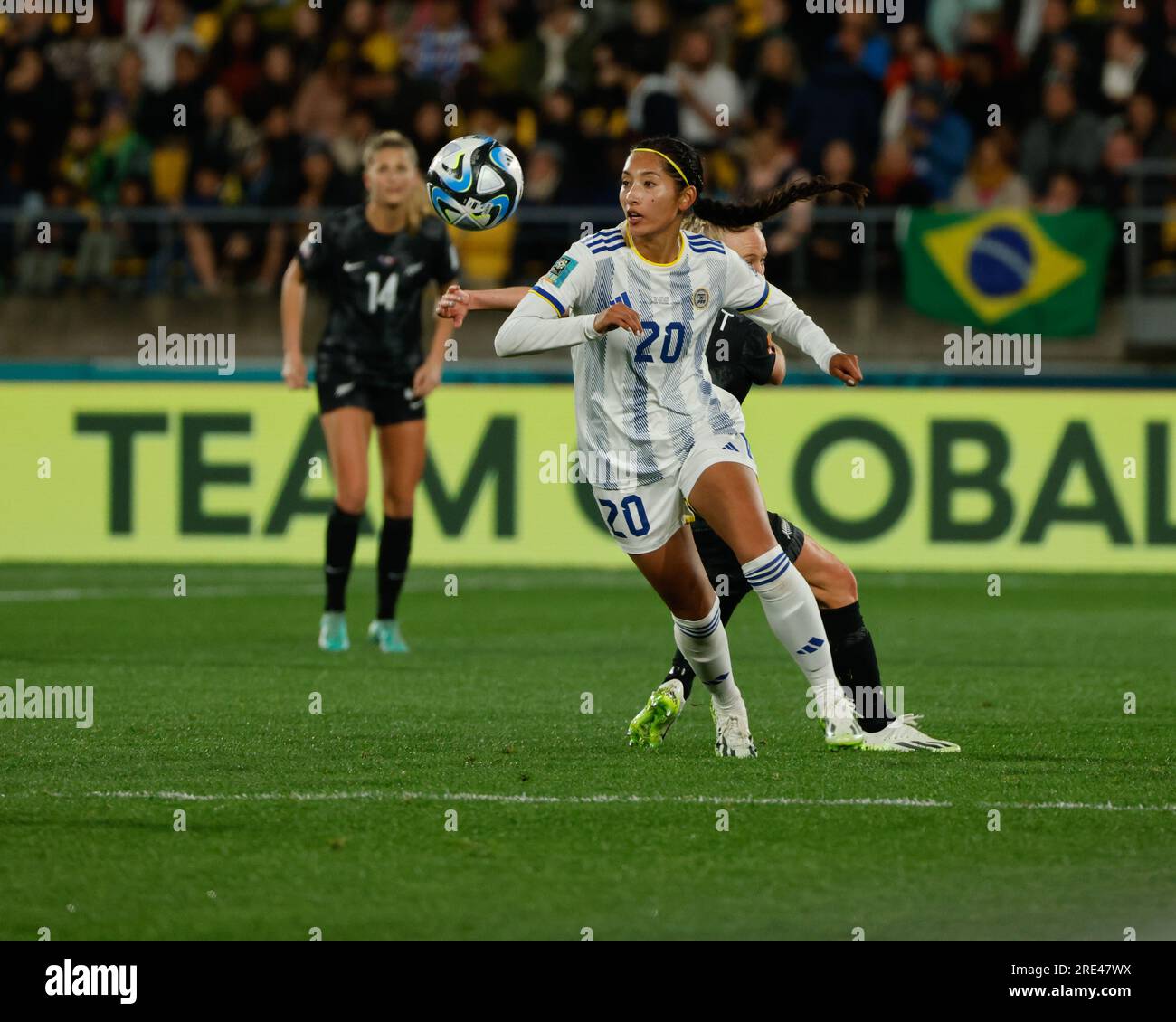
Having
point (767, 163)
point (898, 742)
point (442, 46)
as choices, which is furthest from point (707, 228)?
point (442, 46)

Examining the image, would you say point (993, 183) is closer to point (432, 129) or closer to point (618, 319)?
point (432, 129)

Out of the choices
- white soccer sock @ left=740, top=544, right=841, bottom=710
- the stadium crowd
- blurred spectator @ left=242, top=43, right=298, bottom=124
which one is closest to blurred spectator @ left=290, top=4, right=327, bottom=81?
the stadium crowd

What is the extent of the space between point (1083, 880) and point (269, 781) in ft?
9.10

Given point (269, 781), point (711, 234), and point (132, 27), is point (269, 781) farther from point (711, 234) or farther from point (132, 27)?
point (132, 27)

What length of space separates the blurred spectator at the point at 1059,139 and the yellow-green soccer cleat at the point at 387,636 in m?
8.16

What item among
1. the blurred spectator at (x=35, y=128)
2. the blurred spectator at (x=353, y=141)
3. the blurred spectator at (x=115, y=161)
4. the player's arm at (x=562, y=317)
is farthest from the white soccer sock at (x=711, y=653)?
the blurred spectator at (x=35, y=128)

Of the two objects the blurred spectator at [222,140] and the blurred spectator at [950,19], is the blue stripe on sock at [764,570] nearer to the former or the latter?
the blurred spectator at [950,19]

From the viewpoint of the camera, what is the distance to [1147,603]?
14.3 meters

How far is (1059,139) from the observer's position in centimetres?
1792

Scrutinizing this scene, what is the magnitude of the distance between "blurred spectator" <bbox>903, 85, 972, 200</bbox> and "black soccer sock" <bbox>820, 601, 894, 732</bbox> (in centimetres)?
1047

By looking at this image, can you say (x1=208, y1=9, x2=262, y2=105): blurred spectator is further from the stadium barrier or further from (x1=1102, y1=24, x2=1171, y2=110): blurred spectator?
(x1=1102, y1=24, x2=1171, y2=110): blurred spectator

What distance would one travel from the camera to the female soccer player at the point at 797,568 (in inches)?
323

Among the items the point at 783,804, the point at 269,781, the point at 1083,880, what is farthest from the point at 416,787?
the point at 1083,880
